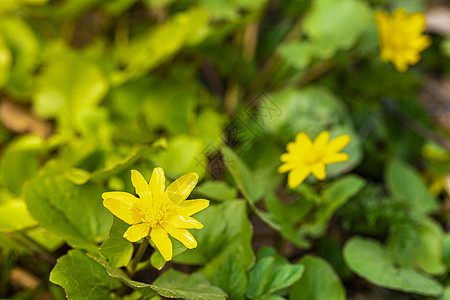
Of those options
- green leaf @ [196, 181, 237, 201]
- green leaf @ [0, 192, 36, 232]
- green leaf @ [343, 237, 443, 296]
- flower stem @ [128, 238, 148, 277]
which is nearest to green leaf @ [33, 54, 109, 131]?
green leaf @ [0, 192, 36, 232]

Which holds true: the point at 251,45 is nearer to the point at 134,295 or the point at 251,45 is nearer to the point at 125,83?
the point at 125,83

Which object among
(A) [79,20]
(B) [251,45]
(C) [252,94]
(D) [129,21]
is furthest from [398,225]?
(A) [79,20]

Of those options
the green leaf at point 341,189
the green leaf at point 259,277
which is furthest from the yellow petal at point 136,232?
the green leaf at point 341,189

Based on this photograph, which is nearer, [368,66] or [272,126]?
[272,126]

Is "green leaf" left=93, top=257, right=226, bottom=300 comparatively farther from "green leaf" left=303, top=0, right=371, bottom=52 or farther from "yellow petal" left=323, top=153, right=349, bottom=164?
"green leaf" left=303, top=0, right=371, bottom=52

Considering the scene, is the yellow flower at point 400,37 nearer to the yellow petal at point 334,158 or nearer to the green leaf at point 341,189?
the green leaf at point 341,189

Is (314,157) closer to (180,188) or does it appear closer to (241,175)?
(241,175)
